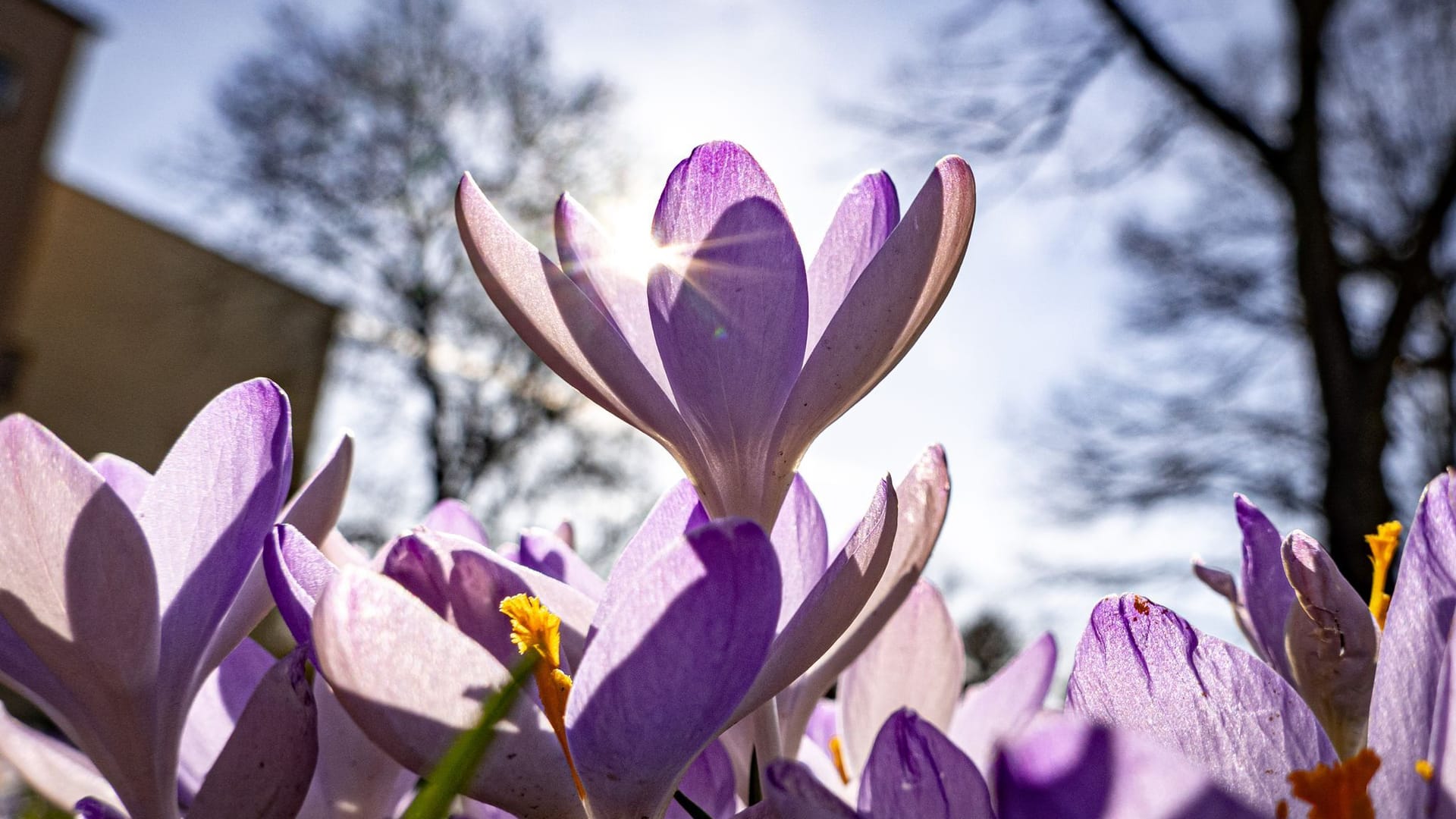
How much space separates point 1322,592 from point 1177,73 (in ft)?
20.7

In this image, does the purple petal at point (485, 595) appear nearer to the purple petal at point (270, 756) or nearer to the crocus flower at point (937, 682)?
the purple petal at point (270, 756)

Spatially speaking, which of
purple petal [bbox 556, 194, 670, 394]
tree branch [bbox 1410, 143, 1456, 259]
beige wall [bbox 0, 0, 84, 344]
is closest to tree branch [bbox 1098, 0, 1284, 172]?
tree branch [bbox 1410, 143, 1456, 259]

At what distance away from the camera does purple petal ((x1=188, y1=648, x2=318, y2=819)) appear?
26 cm

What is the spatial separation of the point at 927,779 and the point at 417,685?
0.35 ft

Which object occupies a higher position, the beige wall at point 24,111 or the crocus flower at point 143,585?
the beige wall at point 24,111

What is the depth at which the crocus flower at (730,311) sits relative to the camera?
0.93 ft

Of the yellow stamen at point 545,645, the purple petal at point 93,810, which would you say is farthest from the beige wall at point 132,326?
the yellow stamen at point 545,645

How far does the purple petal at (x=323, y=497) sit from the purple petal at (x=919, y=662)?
20 cm

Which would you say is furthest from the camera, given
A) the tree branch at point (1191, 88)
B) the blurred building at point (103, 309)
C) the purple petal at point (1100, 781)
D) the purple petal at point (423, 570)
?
the blurred building at point (103, 309)

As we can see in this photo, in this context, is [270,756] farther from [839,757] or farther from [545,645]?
[839,757]

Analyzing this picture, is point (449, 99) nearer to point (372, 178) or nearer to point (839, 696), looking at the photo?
point (372, 178)

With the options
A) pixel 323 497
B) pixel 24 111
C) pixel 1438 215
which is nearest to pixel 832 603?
pixel 323 497

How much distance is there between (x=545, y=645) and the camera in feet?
0.82

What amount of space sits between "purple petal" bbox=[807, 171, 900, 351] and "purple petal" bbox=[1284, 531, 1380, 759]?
14 cm
